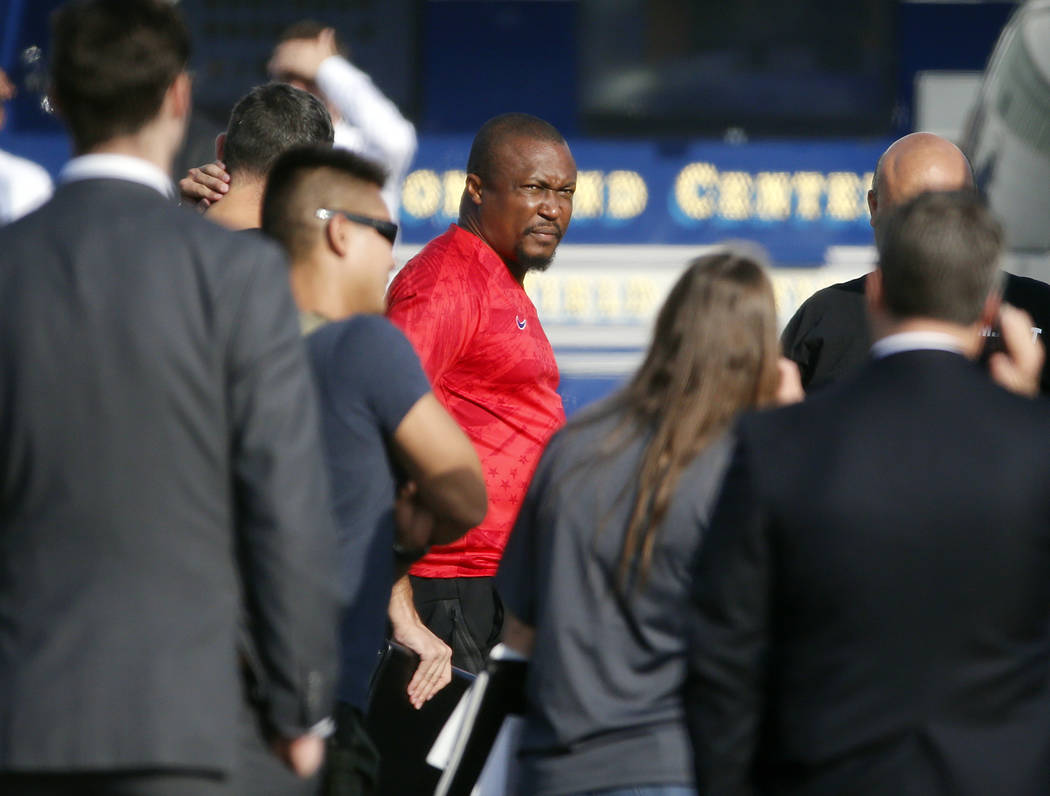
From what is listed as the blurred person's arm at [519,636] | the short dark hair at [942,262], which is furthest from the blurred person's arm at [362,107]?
the short dark hair at [942,262]

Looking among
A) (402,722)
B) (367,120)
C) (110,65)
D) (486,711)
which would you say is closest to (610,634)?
(486,711)

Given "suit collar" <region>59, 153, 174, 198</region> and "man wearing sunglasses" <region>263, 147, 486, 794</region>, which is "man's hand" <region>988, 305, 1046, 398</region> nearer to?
"man wearing sunglasses" <region>263, 147, 486, 794</region>

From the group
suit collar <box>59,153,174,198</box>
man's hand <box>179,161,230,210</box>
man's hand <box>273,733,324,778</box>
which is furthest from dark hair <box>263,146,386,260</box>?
man's hand <box>273,733,324,778</box>

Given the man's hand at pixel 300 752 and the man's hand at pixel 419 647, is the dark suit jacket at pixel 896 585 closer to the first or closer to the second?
the man's hand at pixel 300 752

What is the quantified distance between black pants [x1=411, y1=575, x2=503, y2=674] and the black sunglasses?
4.01 feet

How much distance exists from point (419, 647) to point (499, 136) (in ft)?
4.31

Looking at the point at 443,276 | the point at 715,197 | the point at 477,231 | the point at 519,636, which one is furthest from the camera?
the point at 715,197

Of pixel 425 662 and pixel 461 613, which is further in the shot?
pixel 461 613

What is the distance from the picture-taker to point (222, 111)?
6934 millimetres

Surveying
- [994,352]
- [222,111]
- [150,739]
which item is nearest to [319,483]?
[150,739]

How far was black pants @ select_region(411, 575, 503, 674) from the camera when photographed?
3.58 m

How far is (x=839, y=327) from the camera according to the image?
11.6 ft

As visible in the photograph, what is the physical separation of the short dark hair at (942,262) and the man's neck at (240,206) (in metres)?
1.42

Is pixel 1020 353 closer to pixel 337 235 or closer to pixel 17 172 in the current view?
pixel 337 235
